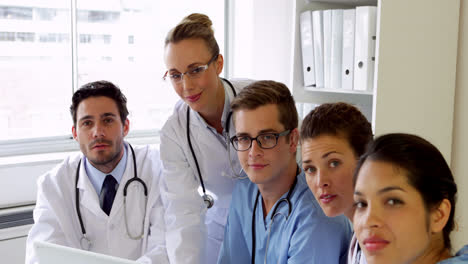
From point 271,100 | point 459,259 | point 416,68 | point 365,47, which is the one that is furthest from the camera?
point 365,47

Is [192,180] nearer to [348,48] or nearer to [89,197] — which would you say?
[89,197]

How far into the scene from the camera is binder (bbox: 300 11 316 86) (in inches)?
93.4

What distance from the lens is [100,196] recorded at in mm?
1864

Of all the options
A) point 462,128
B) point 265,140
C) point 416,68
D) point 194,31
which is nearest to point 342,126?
point 265,140

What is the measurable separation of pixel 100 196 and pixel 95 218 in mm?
84

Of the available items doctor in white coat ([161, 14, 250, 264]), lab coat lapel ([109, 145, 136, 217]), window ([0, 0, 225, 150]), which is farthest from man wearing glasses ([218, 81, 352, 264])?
window ([0, 0, 225, 150])

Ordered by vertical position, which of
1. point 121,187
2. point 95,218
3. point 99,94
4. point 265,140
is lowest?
point 95,218

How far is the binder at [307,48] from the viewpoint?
7.79 feet

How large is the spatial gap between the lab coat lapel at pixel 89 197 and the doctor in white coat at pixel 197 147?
0.25m

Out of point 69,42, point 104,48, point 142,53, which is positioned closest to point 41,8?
point 69,42

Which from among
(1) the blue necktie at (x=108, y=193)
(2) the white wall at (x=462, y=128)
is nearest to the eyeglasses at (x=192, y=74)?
(1) the blue necktie at (x=108, y=193)

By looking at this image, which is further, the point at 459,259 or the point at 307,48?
the point at 307,48

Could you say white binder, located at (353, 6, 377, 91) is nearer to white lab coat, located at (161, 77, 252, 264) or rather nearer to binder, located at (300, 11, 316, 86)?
binder, located at (300, 11, 316, 86)

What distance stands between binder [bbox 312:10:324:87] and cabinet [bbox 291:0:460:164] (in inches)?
14.1
